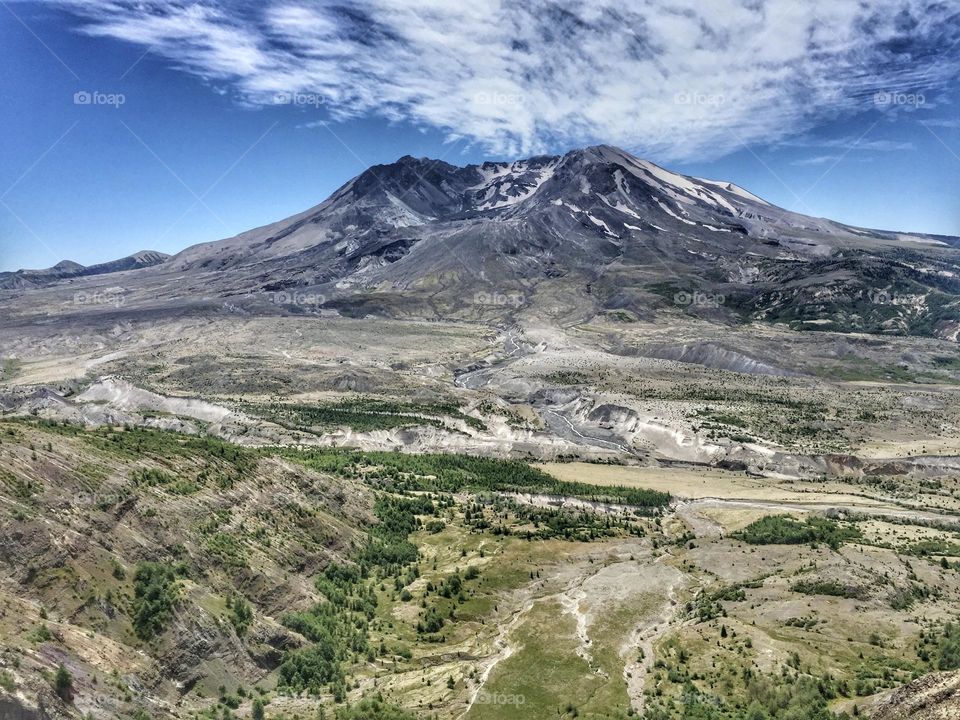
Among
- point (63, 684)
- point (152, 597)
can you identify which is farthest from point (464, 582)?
point (63, 684)

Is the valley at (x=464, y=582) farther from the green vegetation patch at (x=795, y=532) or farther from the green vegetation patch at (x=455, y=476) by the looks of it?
the green vegetation patch at (x=455, y=476)

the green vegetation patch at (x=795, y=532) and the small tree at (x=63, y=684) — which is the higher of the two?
the small tree at (x=63, y=684)

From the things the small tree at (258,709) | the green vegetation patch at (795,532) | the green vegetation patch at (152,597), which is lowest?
the green vegetation patch at (795,532)

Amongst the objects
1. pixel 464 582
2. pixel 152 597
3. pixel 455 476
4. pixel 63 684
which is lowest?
pixel 464 582

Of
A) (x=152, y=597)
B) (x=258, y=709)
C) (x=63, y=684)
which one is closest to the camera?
(x=63, y=684)

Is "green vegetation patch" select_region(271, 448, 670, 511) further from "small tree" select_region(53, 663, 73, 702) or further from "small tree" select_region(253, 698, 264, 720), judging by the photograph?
"small tree" select_region(53, 663, 73, 702)

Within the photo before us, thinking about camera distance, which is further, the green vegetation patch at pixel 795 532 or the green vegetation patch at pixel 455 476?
the green vegetation patch at pixel 455 476

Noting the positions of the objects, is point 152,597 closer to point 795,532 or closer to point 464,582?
point 464,582

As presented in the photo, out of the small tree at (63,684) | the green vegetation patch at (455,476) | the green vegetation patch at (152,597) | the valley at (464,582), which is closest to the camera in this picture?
the small tree at (63,684)

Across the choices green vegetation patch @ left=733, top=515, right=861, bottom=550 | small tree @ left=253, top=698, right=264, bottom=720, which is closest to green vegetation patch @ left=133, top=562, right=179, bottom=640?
small tree @ left=253, top=698, right=264, bottom=720

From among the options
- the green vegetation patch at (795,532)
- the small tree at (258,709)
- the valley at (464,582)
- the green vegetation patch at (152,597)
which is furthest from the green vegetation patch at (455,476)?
the small tree at (258,709)

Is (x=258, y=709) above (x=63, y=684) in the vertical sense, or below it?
below
